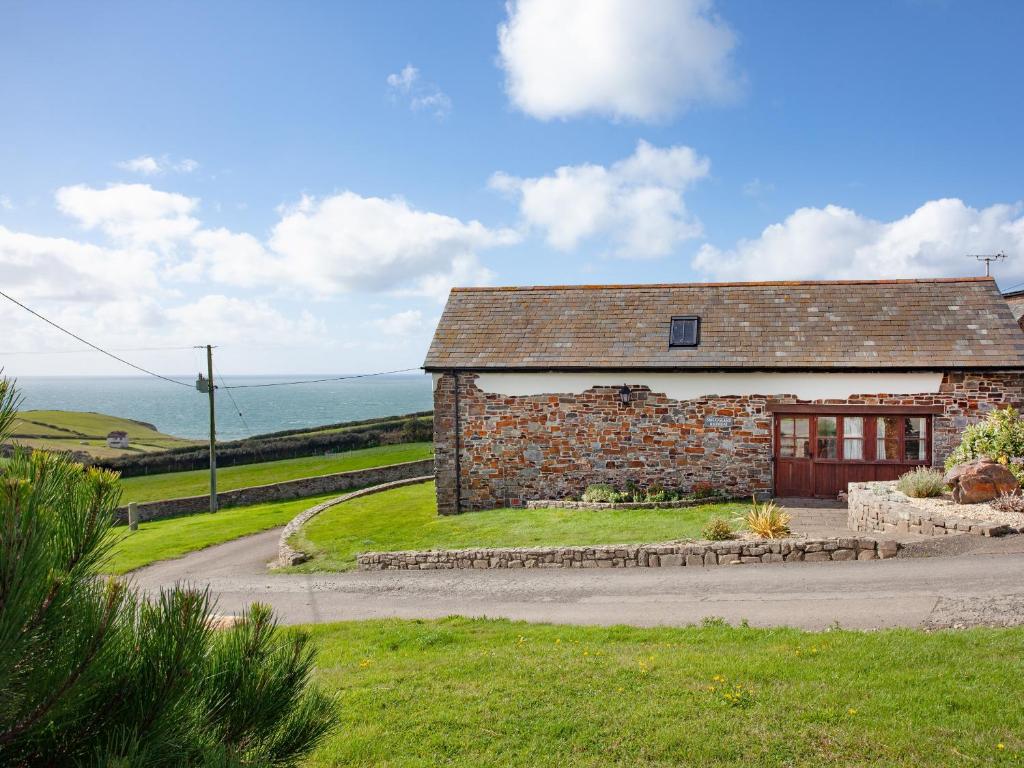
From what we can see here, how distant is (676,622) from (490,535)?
723 cm

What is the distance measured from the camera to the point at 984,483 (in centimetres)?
1320

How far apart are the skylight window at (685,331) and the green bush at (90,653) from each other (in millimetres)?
17616

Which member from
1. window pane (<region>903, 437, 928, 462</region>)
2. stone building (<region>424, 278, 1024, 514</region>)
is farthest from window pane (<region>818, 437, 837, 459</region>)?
window pane (<region>903, 437, 928, 462</region>)

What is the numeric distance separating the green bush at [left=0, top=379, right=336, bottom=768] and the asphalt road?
6544 millimetres

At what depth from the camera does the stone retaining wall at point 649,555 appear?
12109 millimetres

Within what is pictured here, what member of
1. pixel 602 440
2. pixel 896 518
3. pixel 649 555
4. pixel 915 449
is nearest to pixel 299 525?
pixel 602 440

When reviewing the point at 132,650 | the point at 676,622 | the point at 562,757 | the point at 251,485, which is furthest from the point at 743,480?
the point at 251,485

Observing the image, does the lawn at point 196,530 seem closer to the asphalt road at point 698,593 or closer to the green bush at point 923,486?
the asphalt road at point 698,593

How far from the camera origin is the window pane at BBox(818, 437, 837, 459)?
717 inches

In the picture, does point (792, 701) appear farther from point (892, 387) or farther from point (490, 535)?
point (892, 387)

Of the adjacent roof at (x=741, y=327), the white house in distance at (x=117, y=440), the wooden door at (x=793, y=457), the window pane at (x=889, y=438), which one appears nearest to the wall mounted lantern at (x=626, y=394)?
the adjacent roof at (x=741, y=327)

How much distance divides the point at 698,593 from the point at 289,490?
23.2 m

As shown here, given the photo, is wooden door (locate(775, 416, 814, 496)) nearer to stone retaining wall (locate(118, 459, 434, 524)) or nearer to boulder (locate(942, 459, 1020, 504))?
boulder (locate(942, 459, 1020, 504))

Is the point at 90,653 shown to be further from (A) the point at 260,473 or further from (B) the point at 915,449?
(A) the point at 260,473
